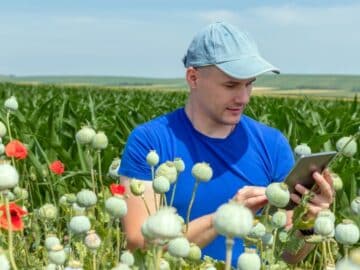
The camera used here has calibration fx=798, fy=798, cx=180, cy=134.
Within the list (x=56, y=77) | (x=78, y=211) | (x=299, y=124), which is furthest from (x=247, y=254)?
(x=56, y=77)

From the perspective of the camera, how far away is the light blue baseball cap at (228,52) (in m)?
2.46

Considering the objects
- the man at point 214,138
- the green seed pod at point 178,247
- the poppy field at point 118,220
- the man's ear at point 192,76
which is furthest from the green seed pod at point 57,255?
the man's ear at point 192,76

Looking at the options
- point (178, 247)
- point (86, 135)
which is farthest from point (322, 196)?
point (178, 247)

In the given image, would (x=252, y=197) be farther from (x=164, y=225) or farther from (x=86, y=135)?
(x=164, y=225)

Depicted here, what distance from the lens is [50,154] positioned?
191 inches

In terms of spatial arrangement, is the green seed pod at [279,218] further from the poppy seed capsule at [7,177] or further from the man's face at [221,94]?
the man's face at [221,94]

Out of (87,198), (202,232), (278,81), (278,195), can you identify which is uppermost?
(278,195)

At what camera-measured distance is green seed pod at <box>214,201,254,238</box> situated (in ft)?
3.04

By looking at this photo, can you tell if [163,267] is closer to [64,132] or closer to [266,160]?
[266,160]

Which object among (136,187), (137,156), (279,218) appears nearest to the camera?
(279,218)

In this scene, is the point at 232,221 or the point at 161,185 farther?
the point at 161,185

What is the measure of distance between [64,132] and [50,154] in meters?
0.52

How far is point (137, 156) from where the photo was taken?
2.61 metres

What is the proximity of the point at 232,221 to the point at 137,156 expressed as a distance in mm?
1697
